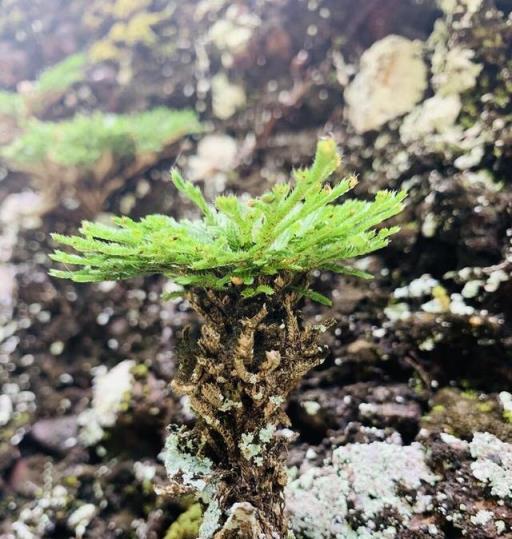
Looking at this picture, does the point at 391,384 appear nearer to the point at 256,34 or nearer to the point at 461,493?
the point at 461,493

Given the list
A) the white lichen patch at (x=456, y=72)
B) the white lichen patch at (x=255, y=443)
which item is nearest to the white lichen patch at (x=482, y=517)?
the white lichen patch at (x=255, y=443)

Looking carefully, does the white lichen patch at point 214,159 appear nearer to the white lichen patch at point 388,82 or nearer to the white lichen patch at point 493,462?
the white lichen patch at point 388,82

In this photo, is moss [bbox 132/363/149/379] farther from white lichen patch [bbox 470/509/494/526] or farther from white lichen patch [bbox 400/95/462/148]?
white lichen patch [bbox 400/95/462/148]

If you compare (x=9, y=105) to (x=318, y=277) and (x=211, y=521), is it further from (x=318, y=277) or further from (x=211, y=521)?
(x=211, y=521)

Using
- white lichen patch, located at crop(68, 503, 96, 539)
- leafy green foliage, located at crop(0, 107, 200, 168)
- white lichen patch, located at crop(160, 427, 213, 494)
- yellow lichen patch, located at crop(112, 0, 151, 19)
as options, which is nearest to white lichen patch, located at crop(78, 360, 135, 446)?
white lichen patch, located at crop(68, 503, 96, 539)

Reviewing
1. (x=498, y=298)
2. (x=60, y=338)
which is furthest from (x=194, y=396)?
(x=60, y=338)

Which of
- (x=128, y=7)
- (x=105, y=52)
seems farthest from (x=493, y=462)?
(x=128, y=7)
